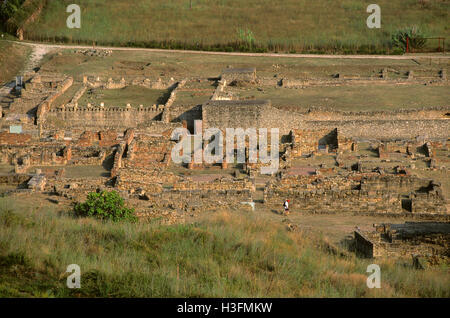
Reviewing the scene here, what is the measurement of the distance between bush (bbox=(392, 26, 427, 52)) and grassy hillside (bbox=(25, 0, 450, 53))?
88cm

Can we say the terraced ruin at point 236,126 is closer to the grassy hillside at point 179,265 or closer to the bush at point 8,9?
the grassy hillside at point 179,265

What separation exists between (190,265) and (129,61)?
4744 centimetres

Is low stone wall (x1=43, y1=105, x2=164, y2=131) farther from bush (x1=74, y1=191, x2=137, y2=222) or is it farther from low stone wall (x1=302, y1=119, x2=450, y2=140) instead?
bush (x1=74, y1=191, x2=137, y2=222)

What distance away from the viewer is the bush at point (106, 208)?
22.0 metres

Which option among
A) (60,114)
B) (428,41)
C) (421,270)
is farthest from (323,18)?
(421,270)

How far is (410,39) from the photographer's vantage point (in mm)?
68188

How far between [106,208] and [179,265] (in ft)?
23.1

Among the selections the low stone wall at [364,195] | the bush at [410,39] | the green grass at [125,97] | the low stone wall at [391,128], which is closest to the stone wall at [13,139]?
the green grass at [125,97]

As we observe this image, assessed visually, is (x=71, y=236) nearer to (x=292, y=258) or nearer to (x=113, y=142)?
(x=292, y=258)

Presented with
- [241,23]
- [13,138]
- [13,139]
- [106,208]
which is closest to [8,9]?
[241,23]

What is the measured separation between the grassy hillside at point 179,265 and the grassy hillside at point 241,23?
51.1 metres

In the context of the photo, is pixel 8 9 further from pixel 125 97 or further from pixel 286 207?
pixel 286 207
